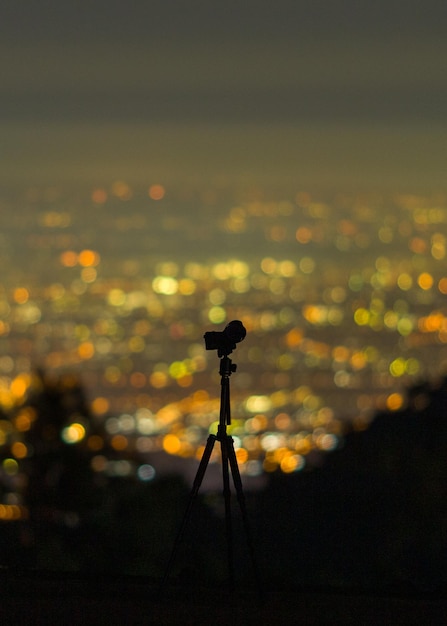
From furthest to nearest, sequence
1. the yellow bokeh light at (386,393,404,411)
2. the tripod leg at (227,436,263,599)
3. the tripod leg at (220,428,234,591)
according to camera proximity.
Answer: the yellow bokeh light at (386,393,404,411) < the tripod leg at (220,428,234,591) < the tripod leg at (227,436,263,599)

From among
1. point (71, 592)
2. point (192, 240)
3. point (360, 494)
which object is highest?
point (192, 240)

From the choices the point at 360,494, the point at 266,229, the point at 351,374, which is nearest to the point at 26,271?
the point at 266,229

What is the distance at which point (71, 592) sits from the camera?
16.0 ft

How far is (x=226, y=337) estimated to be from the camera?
4.88 m

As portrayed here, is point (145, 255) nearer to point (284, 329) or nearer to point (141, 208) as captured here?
point (141, 208)

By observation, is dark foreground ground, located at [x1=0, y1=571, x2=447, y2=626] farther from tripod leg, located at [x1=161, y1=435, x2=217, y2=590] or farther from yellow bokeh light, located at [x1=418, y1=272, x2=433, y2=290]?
yellow bokeh light, located at [x1=418, y1=272, x2=433, y2=290]

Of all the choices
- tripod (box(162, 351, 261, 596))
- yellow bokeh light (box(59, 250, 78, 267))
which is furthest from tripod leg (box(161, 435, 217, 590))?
yellow bokeh light (box(59, 250, 78, 267))

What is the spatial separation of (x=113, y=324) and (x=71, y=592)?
5127 cm

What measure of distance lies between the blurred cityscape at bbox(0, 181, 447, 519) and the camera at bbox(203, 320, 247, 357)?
40098 mm

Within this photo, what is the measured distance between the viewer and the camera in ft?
16.0

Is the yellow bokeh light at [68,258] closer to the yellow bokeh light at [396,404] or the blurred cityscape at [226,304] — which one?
the blurred cityscape at [226,304]

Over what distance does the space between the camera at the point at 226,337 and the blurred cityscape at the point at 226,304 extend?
1579 inches

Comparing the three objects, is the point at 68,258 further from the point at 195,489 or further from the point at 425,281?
the point at 195,489

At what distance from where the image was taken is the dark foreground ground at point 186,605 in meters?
4.48
